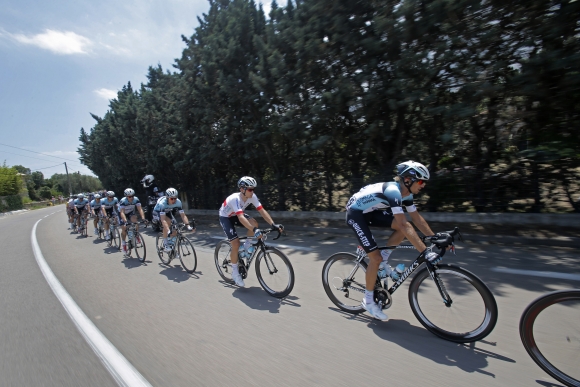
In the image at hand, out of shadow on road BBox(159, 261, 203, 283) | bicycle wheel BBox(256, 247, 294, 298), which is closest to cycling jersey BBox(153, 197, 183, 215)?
shadow on road BBox(159, 261, 203, 283)

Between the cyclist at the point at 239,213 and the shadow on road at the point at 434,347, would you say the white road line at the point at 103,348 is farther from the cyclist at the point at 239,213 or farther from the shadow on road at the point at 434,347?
the shadow on road at the point at 434,347

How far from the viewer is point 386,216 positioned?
4129 mm

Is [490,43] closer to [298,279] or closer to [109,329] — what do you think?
[298,279]

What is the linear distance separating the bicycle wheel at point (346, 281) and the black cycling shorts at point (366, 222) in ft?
1.17

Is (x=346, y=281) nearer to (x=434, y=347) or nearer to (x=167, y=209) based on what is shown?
(x=434, y=347)

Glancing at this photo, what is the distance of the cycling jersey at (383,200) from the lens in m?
3.59

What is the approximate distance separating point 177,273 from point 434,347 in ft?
17.8

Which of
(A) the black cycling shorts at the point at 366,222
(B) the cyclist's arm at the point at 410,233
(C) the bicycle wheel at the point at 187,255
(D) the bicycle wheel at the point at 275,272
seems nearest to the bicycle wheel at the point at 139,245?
(C) the bicycle wheel at the point at 187,255

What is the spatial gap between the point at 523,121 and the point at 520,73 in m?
1.23

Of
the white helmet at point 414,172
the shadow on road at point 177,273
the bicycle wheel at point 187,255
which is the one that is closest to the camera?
the white helmet at point 414,172

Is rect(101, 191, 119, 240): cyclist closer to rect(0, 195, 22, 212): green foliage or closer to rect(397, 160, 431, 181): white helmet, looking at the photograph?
rect(397, 160, 431, 181): white helmet

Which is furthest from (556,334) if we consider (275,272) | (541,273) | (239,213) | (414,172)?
(239,213)

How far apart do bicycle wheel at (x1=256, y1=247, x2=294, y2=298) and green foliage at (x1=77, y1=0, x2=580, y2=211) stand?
213 inches

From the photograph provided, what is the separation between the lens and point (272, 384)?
290 cm
